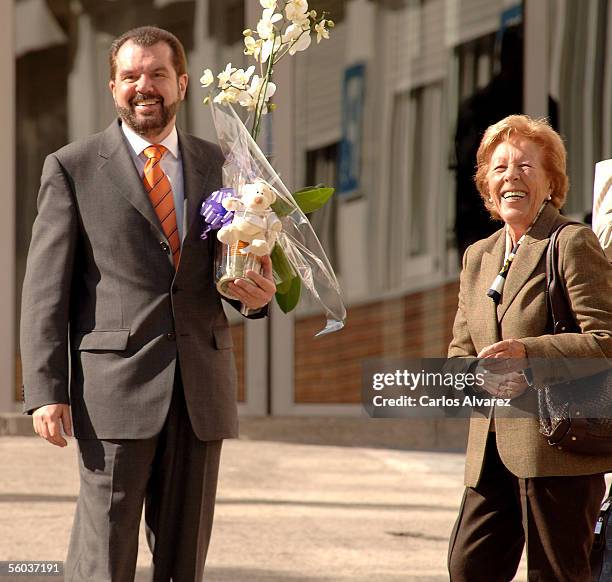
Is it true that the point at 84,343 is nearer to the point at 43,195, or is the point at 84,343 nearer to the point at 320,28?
the point at 43,195

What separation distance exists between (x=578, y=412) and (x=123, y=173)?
4.55 feet

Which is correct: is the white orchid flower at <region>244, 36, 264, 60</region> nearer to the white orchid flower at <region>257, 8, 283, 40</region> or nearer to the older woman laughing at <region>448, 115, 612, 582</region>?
the white orchid flower at <region>257, 8, 283, 40</region>

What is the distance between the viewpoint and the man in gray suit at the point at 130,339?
11.4ft

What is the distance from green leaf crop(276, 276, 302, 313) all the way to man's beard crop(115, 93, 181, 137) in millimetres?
562

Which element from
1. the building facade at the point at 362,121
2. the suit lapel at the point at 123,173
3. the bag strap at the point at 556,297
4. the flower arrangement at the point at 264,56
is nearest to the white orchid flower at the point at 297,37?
the flower arrangement at the point at 264,56

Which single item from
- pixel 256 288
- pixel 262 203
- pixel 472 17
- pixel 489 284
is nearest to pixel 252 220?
pixel 262 203

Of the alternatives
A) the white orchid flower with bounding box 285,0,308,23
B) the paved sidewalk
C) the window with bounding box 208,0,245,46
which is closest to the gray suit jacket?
the white orchid flower with bounding box 285,0,308,23

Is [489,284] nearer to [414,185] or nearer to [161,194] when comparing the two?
[161,194]

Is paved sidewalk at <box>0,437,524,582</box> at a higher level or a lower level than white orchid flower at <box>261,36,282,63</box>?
lower

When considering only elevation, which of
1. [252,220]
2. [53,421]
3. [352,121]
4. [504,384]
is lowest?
[53,421]

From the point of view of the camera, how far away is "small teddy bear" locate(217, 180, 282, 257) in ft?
10.8

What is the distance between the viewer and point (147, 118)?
351 centimetres

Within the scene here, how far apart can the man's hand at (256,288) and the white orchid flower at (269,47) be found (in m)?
0.57

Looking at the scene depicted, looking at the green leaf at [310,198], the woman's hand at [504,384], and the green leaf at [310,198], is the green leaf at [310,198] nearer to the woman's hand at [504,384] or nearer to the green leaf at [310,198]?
the green leaf at [310,198]
